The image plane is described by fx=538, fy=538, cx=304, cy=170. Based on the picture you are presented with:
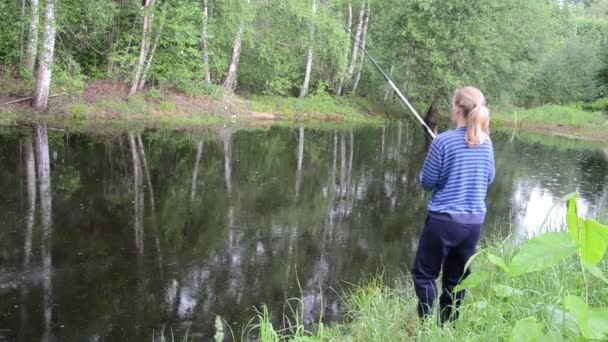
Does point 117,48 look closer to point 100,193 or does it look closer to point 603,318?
point 100,193

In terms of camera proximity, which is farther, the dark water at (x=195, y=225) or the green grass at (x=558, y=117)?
the green grass at (x=558, y=117)

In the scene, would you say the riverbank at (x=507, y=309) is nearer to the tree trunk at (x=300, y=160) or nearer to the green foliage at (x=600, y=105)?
the tree trunk at (x=300, y=160)

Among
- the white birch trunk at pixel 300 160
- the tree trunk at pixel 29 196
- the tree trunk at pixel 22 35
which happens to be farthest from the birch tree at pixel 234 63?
the tree trunk at pixel 29 196

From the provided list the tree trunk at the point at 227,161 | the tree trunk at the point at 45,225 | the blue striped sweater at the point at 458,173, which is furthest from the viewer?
the tree trunk at the point at 227,161

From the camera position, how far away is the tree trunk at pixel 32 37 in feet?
46.1

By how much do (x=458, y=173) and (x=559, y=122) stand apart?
27.2 m

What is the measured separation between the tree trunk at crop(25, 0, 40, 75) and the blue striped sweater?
13.8 m

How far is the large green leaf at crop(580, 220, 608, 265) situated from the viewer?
116 cm

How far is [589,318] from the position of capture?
1.34 m

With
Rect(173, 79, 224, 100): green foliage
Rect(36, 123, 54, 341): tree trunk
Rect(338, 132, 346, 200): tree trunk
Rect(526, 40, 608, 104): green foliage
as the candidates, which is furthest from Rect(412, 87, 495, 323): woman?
Rect(526, 40, 608, 104): green foliage

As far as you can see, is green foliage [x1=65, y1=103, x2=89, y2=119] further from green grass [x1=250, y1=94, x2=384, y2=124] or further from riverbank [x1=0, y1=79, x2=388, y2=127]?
green grass [x1=250, y1=94, x2=384, y2=124]

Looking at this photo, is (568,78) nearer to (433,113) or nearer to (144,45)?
(433,113)

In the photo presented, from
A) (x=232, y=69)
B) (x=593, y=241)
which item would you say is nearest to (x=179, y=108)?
(x=232, y=69)

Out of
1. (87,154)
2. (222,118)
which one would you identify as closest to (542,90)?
(222,118)
